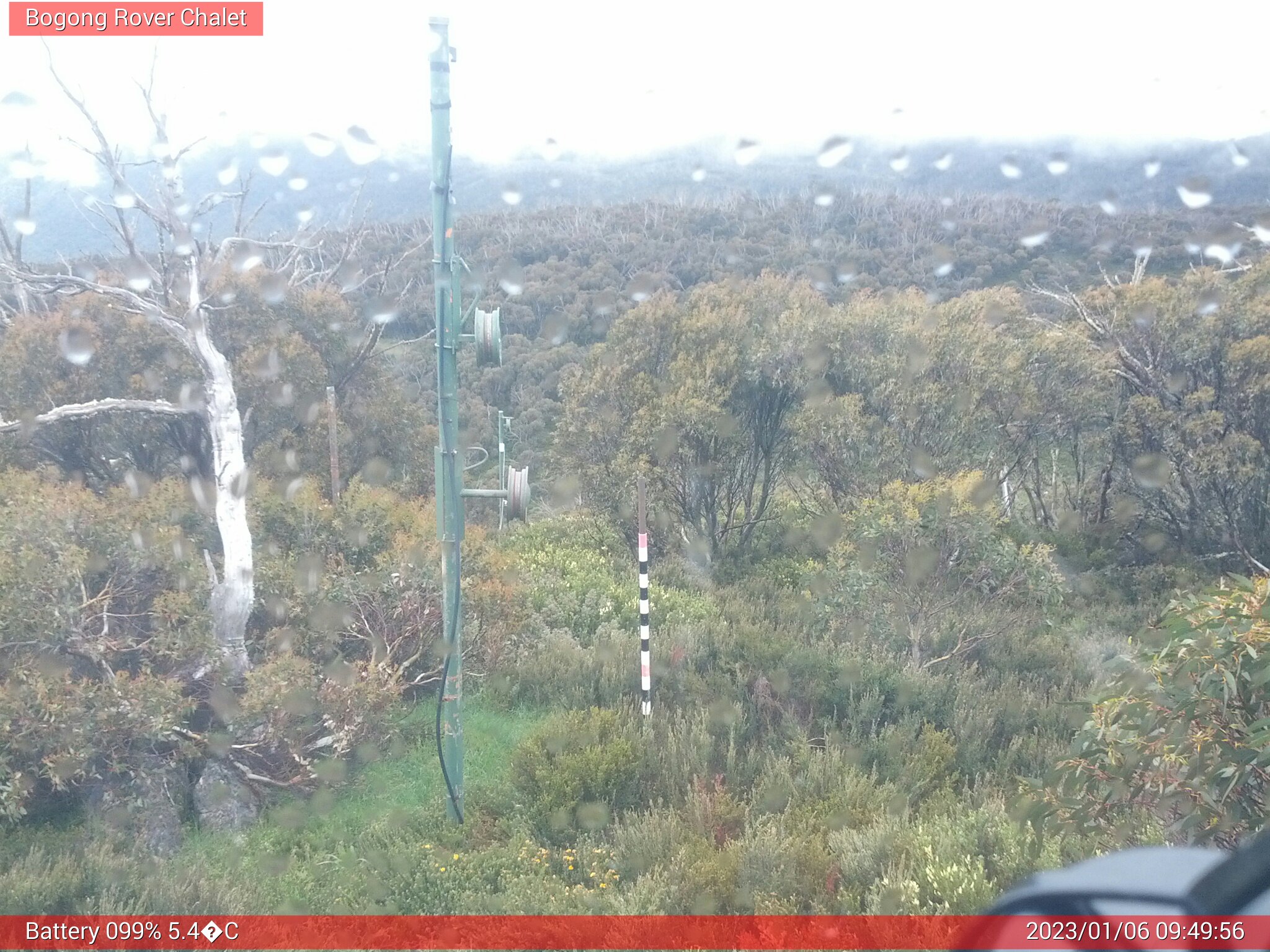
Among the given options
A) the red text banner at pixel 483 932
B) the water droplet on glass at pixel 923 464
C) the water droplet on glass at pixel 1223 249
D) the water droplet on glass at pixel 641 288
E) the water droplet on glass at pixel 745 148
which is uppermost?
the water droplet on glass at pixel 745 148

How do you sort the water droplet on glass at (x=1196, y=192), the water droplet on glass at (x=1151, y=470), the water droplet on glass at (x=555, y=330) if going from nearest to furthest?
the water droplet on glass at (x=1151, y=470) < the water droplet on glass at (x=1196, y=192) < the water droplet on glass at (x=555, y=330)

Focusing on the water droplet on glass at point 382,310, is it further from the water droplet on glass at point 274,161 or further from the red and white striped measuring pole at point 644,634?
the red and white striped measuring pole at point 644,634

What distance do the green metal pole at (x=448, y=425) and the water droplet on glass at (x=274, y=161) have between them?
3.47 m

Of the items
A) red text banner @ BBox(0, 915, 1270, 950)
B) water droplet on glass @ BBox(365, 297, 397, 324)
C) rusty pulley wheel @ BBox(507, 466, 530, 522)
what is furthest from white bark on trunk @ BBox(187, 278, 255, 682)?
water droplet on glass @ BBox(365, 297, 397, 324)

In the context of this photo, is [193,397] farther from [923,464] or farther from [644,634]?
[923,464]

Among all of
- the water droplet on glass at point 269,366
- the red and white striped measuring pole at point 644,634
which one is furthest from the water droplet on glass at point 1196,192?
the water droplet on glass at point 269,366

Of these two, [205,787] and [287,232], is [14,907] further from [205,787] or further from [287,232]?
[287,232]

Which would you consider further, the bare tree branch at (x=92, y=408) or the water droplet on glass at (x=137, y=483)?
the water droplet on glass at (x=137, y=483)

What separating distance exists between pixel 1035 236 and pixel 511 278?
11.7 meters

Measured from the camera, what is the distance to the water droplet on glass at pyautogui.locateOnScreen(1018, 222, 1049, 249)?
1955 cm

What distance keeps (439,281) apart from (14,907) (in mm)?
3896

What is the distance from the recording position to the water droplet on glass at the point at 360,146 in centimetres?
771

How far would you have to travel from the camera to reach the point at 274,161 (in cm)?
807

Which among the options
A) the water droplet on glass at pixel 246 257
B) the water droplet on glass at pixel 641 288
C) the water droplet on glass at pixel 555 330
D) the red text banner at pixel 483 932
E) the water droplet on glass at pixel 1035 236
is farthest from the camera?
the water droplet on glass at pixel 1035 236
